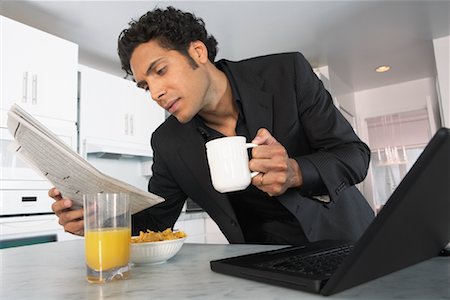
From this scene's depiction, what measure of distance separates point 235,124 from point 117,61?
8.82 ft

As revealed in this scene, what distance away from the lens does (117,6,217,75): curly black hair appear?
1180mm

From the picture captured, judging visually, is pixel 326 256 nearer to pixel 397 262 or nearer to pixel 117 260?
pixel 397 262

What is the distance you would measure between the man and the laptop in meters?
0.52

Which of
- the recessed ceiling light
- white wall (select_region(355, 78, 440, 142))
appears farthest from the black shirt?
white wall (select_region(355, 78, 440, 142))

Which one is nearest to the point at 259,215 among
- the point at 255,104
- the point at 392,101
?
the point at 255,104

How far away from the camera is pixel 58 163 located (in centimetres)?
73

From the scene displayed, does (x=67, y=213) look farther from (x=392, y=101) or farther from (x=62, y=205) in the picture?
(x=392, y=101)

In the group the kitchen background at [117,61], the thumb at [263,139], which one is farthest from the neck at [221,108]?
the kitchen background at [117,61]

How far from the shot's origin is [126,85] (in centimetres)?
357

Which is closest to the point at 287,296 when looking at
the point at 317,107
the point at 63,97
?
the point at 317,107

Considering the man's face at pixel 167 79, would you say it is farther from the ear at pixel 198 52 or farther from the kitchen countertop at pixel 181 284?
the kitchen countertop at pixel 181 284

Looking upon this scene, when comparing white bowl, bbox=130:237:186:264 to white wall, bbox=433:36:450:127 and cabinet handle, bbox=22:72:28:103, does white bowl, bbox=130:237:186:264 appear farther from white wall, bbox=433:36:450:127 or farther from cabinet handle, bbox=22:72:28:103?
white wall, bbox=433:36:450:127

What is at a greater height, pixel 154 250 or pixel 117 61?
pixel 117 61

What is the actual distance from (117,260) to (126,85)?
10.4 ft
